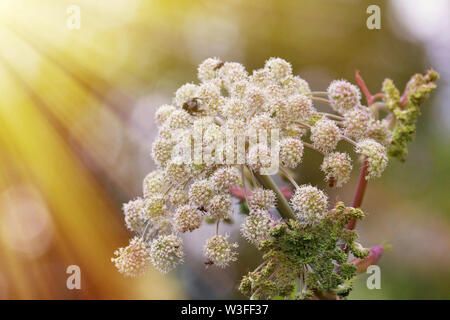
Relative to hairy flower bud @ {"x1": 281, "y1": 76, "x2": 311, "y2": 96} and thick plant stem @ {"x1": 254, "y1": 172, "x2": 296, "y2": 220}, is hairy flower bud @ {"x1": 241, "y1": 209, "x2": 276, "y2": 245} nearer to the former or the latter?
thick plant stem @ {"x1": 254, "y1": 172, "x2": 296, "y2": 220}

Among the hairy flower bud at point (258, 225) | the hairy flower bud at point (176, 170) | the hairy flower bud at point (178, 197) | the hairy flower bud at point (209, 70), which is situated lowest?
the hairy flower bud at point (258, 225)

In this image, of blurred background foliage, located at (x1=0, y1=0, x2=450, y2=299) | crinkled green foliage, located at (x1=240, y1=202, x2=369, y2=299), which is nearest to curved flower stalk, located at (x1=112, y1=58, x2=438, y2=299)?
crinkled green foliage, located at (x1=240, y1=202, x2=369, y2=299)

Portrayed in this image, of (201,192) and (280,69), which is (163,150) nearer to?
(201,192)

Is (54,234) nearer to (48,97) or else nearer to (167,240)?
(48,97)

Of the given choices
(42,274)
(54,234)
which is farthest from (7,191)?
(42,274)

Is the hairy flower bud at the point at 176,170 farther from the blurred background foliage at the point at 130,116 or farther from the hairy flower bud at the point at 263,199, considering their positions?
the blurred background foliage at the point at 130,116

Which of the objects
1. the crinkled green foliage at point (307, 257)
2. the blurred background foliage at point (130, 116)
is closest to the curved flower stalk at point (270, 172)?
the crinkled green foliage at point (307, 257)
